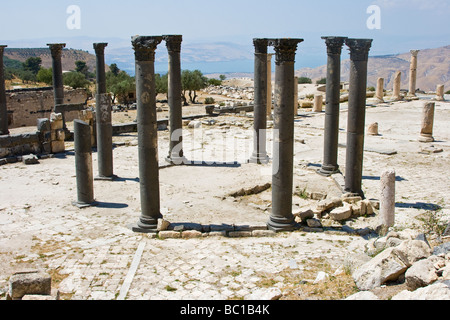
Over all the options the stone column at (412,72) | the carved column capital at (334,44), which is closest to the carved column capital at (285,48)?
the carved column capital at (334,44)

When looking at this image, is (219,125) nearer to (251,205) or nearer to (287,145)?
(251,205)

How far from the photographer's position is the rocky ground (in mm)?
8484

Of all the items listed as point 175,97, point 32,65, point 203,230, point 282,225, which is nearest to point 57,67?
point 175,97

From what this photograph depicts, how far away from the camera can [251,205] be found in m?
13.4

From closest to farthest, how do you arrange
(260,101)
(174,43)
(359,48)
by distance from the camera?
(359,48), (174,43), (260,101)

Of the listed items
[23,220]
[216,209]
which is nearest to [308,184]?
[216,209]

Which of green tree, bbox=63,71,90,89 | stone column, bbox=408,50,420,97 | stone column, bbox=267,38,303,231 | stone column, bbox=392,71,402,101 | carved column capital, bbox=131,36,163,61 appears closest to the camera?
carved column capital, bbox=131,36,163,61

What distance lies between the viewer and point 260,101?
17750mm

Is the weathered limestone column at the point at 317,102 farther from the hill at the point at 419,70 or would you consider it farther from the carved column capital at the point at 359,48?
the hill at the point at 419,70

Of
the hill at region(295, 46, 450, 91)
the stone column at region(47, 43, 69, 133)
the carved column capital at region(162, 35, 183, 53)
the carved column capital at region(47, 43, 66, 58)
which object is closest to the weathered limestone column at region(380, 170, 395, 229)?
the carved column capital at region(162, 35, 183, 53)

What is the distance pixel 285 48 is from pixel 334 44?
14.9 feet

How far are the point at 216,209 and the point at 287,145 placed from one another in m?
2.91

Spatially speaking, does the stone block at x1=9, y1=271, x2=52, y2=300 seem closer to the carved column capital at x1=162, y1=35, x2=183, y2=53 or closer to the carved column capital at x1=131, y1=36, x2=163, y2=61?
the carved column capital at x1=131, y1=36, x2=163, y2=61

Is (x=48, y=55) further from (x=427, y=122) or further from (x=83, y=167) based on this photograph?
(x=83, y=167)
